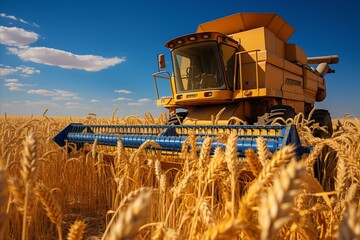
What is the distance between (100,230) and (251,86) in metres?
3.79

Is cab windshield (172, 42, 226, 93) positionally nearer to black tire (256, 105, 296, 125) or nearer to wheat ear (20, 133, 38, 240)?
black tire (256, 105, 296, 125)

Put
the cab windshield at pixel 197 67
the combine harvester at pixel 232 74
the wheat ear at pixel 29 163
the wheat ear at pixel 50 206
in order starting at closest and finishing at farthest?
the wheat ear at pixel 29 163
the wheat ear at pixel 50 206
the combine harvester at pixel 232 74
the cab windshield at pixel 197 67

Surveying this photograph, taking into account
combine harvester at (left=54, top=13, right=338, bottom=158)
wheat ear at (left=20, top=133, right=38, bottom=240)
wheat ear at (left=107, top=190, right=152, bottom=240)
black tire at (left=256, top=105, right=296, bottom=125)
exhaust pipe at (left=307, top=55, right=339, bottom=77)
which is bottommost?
wheat ear at (left=107, top=190, right=152, bottom=240)

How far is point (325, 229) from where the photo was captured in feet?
3.95

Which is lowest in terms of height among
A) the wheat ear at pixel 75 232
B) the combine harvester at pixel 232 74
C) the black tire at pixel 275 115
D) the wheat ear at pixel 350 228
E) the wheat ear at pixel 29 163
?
the wheat ear at pixel 75 232

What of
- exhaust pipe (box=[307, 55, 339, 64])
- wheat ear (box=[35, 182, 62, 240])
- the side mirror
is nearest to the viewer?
wheat ear (box=[35, 182, 62, 240])

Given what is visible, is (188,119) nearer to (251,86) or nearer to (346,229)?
(251,86)

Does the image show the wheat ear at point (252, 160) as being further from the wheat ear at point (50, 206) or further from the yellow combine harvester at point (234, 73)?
the yellow combine harvester at point (234, 73)

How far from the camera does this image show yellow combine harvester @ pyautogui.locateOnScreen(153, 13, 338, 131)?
185 inches

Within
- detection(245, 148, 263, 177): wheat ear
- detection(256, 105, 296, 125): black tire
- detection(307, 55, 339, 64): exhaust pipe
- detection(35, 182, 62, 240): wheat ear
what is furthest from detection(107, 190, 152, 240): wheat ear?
detection(307, 55, 339, 64): exhaust pipe

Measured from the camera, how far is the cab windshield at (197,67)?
4848 mm

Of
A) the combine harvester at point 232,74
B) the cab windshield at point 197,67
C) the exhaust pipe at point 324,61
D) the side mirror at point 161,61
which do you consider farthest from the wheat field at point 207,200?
the exhaust pipe at point 324,61

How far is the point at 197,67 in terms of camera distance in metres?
5.10

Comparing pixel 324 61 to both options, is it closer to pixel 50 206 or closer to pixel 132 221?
pixel 50 206
